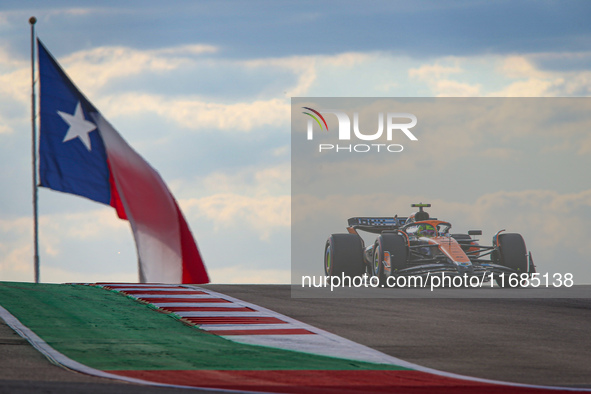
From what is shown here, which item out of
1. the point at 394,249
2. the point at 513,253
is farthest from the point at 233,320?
the point at 513,253

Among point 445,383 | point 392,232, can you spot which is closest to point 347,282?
point 392,232

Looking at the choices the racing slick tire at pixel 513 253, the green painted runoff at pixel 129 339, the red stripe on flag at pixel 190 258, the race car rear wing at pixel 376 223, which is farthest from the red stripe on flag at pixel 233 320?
the racing slick tire at pixel 513 253

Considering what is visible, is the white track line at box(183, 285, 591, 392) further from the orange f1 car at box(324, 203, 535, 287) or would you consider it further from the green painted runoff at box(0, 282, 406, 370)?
the orange f1 car at box(324, 203, 535, 287)

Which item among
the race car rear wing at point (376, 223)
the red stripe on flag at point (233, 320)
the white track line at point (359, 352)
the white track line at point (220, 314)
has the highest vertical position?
the race car rear wing at point (376, 223)

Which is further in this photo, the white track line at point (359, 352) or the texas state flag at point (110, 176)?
the texas state flag at point (110, 176)

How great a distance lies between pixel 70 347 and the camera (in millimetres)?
10781

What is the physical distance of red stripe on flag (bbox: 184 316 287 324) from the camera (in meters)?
13.6

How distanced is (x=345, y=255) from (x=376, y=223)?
4.67ft

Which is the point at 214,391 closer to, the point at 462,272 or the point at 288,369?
the point at 288,369

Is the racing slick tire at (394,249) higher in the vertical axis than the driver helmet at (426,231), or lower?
lower

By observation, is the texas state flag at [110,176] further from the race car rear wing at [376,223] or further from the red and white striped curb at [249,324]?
the race car rear wing at [376,223]

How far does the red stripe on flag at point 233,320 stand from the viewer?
13.6 meters

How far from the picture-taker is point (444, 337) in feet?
40.8

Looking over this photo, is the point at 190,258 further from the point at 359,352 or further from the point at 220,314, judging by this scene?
the point at 359,352
